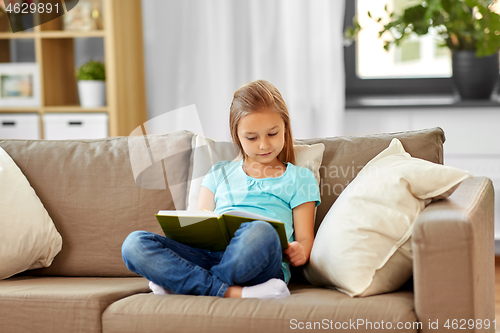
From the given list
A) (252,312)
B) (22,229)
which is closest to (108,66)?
(22,229)

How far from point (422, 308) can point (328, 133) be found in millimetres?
1707

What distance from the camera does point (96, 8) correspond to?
2932 millimetres

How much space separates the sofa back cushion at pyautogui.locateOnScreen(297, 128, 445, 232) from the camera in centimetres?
158

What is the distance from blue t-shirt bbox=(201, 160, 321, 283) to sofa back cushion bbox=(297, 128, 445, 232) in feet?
0.22

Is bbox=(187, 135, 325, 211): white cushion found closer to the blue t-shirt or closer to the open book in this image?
the blue t-shirt

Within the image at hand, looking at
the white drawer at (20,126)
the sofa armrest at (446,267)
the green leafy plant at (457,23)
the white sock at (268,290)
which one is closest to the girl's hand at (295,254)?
the white sock at (268,290)

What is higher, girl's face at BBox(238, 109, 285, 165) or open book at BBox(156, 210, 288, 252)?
girl's face at BBox(238, 109, 285, 165)

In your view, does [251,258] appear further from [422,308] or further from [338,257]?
[422,308]

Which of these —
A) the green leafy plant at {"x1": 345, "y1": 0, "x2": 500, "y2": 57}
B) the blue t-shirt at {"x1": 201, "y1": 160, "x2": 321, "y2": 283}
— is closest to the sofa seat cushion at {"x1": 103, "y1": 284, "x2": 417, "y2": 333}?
the blue t-shirt at {"x1": 201, "y1": 160, "x2": 321, "y2": 283}

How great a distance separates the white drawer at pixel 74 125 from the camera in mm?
2775

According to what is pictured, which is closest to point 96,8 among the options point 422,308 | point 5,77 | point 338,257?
point 5,77

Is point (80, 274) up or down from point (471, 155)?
down

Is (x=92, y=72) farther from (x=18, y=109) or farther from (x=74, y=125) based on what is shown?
(x=18, y=109)

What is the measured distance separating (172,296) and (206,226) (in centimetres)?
19
